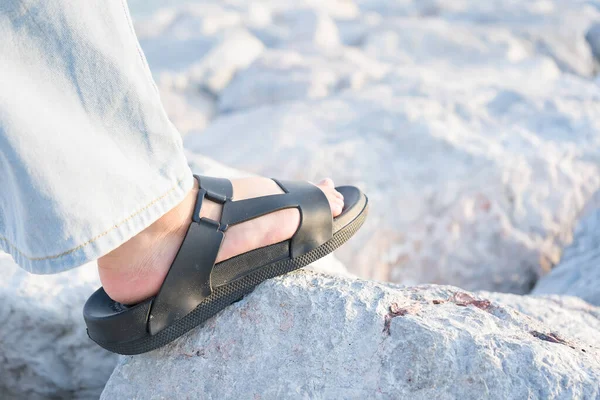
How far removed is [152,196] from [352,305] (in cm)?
44

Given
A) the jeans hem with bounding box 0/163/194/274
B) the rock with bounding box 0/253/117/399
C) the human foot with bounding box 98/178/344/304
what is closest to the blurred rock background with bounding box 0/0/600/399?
the rock with bounding box 0/253/117/399

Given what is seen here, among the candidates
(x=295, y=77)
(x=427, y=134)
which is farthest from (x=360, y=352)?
(x=295, y=77)

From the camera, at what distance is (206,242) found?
1236 mm

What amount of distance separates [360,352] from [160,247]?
0.42 metres

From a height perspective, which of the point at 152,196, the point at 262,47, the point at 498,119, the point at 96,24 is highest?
the point at 96,24

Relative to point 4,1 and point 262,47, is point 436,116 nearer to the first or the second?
point 4,1

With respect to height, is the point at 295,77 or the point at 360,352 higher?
the point at 360,352

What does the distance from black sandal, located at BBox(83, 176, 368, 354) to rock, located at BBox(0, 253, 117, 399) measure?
35cm

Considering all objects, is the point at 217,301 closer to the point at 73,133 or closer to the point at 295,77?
the point at 73,133

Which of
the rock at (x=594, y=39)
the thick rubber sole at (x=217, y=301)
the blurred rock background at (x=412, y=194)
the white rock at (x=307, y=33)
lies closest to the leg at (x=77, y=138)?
the thick rubber sole at (x=217, y=301)

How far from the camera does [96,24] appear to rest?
3.47 feet

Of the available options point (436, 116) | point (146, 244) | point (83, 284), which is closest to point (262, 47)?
point (436, 116)

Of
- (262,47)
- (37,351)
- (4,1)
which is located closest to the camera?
(4,1)

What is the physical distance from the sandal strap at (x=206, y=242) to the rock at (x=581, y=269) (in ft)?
3.30
